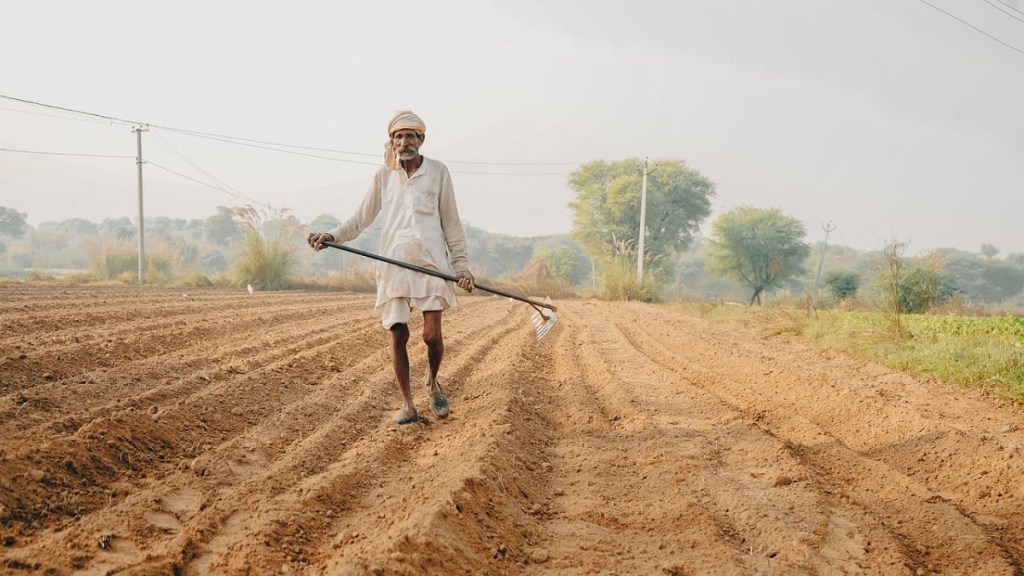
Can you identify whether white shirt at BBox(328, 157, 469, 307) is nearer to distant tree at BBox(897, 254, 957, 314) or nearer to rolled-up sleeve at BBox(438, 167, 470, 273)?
rolled-up sleeve at BBox(438, 167, 470, 273)

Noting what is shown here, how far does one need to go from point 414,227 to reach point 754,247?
41.0 m

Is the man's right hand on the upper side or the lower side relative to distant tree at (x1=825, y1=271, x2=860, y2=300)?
upper

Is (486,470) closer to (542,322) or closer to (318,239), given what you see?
(318,239)

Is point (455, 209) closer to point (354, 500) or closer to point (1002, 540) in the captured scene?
point (354, 500)

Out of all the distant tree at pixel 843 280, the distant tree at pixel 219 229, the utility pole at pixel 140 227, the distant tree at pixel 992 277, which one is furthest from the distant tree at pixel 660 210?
the distant tree at pixel 219 229

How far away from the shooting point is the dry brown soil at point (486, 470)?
2.49 metres

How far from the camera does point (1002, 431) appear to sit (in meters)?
4.66

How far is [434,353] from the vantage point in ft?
15.3

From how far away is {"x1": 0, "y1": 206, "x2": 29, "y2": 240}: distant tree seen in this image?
5834cm

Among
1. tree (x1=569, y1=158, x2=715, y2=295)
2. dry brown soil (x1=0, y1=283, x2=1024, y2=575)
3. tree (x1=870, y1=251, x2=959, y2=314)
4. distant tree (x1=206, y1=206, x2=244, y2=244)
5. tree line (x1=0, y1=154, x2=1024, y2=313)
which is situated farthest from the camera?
distant tree (x1=206, y1=206, x2=244, y2=244)

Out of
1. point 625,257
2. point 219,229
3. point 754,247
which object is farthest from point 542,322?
point 219,229

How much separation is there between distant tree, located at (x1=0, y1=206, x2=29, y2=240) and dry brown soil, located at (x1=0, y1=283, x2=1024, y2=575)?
63.7 metres

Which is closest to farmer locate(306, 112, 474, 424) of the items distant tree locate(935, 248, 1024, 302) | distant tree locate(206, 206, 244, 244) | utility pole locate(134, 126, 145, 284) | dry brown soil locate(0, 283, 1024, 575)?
dry brown soil locate(0, 283, 1024, 575)

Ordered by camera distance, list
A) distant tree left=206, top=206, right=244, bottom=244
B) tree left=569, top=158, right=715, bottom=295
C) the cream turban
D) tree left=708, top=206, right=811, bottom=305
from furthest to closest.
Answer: distant tree left=206, top=206, right=244, bottom=244
tree left=569, top=158, right=715, bottom=295
tree left=708, top=206, right=811, bottom=305
the cream turban
